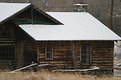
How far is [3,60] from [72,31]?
18.7 feet

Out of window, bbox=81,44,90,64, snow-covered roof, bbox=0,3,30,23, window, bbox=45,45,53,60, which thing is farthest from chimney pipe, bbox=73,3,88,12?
window, bbox=45,45,53,60

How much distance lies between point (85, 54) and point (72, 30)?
86.6 inches

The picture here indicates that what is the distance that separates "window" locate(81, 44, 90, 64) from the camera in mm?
29609

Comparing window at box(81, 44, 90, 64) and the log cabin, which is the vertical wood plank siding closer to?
the log cabin

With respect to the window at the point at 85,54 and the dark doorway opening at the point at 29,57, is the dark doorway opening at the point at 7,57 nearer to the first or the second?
the dark doorway opening at the point at 29,57

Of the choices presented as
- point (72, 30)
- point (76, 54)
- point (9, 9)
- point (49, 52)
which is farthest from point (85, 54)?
point (9, 9)

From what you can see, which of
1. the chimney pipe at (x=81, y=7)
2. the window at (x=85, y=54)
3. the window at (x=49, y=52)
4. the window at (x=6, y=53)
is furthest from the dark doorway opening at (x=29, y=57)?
the chimney pipe at (x=81, y=7)

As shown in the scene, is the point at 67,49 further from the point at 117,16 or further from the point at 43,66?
the point at 117,16

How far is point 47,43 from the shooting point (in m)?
28.3

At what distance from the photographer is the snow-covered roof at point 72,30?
28.5m

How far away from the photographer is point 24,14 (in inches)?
1192

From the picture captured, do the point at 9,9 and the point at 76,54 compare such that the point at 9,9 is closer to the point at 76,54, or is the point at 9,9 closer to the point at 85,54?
the point at 76,54

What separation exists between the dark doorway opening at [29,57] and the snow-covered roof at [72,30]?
1.55 metres

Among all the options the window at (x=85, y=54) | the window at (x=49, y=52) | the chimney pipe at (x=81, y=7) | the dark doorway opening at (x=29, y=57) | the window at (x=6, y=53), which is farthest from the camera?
the chimney pipe at (x=81, y=7)
